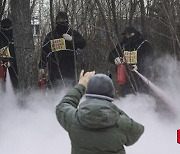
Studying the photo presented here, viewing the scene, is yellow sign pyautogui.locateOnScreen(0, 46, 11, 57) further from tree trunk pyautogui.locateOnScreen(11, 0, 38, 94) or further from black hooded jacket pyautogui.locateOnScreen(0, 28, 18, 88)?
tree trunk pyautogui.locateOnScreen(11, 0, 38, 94)

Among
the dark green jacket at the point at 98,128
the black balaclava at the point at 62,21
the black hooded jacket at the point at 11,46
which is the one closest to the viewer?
the dark green jacket at the point at 98,128

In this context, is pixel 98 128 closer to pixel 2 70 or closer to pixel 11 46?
pixel 2 70

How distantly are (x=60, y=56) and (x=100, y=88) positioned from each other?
17.7 feet

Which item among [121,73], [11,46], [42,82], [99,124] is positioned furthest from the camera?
[42,82]

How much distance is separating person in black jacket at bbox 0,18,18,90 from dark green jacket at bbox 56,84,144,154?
5.32 meters

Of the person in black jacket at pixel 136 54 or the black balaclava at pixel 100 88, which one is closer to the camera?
the black balaclava at pixel 100 88

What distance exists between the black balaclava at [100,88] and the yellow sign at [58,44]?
5136 millimetres

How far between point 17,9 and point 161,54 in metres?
4.20

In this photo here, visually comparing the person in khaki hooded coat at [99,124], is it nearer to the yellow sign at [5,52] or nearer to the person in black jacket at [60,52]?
the person in black jacket at [60,52]

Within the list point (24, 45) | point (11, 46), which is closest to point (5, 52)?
point (11, 46)

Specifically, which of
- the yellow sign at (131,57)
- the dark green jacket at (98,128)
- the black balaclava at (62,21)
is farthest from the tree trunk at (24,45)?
the dark green jacket at (98,128)

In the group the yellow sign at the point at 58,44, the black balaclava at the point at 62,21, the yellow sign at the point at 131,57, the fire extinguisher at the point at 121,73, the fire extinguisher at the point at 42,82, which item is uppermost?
the black balaclava at the point at 62,21

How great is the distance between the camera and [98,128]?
10.7ft

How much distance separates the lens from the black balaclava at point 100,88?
3285 mm
